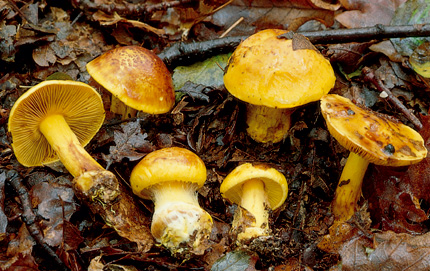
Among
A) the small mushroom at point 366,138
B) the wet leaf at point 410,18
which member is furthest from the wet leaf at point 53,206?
the wet leaf at point 410,18

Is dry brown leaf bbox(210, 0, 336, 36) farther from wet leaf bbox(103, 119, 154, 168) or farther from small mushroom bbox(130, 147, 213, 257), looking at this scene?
small mushroom bbox(130, 147, 213, 257)

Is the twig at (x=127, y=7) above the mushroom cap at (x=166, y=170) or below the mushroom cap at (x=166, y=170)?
above

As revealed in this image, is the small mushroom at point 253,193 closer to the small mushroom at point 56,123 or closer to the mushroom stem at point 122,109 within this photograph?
the small mushroom at point 56,123

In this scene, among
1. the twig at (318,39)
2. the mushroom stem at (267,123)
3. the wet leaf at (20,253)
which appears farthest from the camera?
the twig at (318,39)

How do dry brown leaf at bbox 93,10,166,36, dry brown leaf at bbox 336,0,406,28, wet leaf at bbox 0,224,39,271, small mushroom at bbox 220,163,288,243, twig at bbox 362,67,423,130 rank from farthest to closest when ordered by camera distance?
dry brown leaf at bbox 93,10,166,36
dry brown leaf at bbox 336,0,406,28
twig at bbox 362,67,423,130
small mushroom at bbox 220,163,288,243
wet leaf at bbox 0,224,39,271

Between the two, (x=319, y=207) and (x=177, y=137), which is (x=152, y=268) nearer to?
(x=177, y=137)

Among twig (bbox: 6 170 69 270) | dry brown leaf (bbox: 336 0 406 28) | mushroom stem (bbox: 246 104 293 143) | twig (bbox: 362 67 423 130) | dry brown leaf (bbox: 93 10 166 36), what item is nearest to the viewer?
twig (bbox: 6 170 69 270)

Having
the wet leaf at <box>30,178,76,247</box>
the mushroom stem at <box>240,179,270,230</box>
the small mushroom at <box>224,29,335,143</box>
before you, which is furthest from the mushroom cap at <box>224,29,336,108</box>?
the wet leaf at <box>30,178,76,247</box>

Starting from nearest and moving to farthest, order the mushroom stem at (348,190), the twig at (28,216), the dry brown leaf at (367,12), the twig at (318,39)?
the twig at (28,216), the mushroom stem at (348,190), the twig at (318,39), the dry brown leaf at (367,12)
